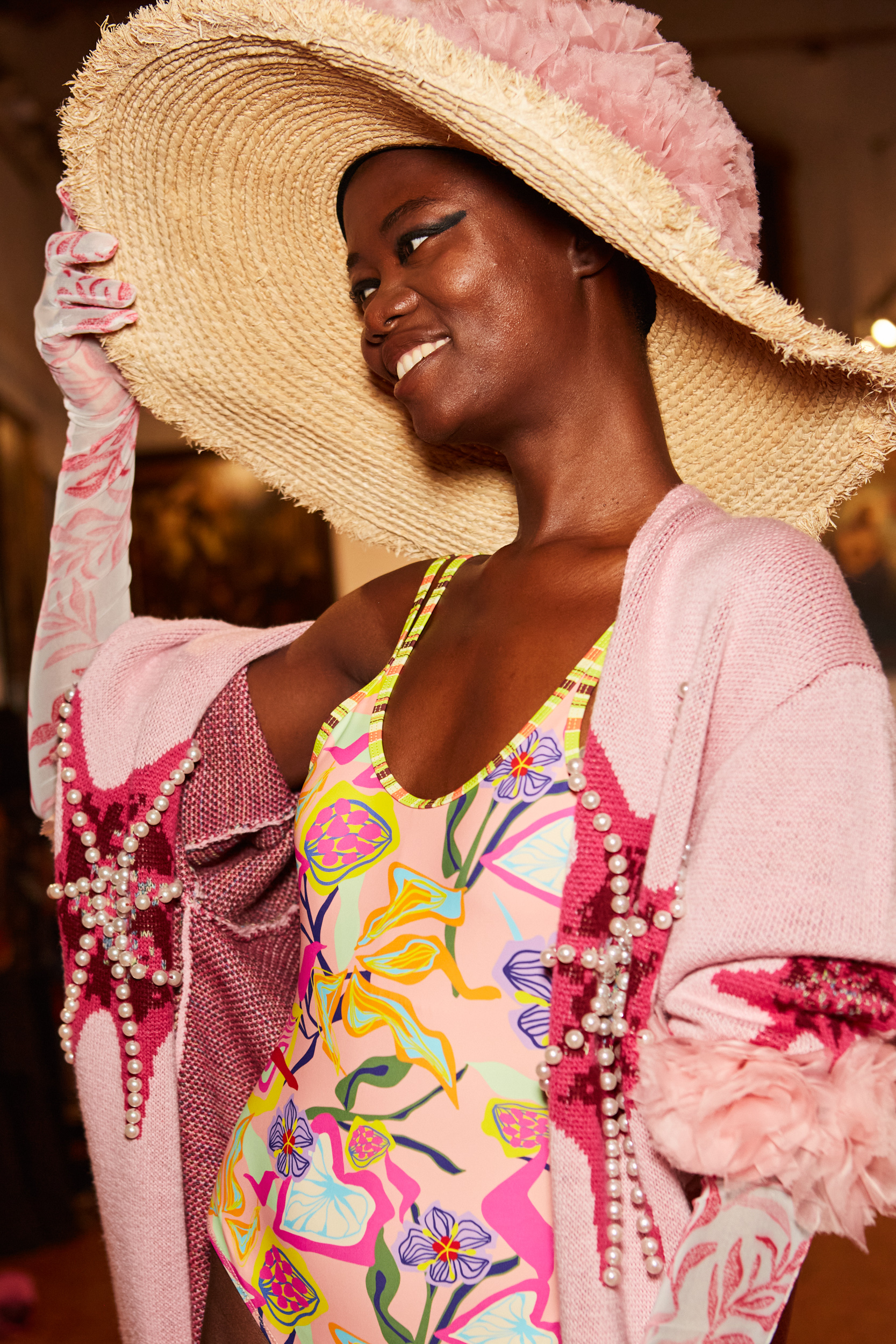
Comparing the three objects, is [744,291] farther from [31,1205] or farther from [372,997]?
[31,1205]

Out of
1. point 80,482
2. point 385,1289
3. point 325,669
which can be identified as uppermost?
point 80,482

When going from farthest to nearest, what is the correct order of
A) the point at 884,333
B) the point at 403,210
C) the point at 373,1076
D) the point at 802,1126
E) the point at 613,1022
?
the point at 884,333 → the point at 403,210 → the point at 373,1076 → the point at 613,1022 → the point at 802,1126

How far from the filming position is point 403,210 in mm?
977

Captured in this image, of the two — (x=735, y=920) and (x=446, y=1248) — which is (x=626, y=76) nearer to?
(x=735, y=920)

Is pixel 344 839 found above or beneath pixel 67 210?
beneath

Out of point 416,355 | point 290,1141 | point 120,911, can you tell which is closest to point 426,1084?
point 290,1141

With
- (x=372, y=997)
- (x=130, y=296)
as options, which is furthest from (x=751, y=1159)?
(x=130, y=296)

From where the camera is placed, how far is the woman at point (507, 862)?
687 millimetres

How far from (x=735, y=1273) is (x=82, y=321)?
998 mm

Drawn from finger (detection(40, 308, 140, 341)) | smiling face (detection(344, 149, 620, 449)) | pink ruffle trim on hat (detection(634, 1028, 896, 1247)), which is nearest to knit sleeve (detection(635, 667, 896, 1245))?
pink ruffle trim on hat (detection(634, 1028, 896, 1247))

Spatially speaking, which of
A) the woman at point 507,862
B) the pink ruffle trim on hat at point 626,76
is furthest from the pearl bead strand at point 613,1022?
the pink ruffle trim on hat at point 626,76

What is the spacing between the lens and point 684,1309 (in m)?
0.67

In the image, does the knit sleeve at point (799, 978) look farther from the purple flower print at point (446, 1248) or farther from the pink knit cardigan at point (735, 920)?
the purple flower print at point (446, 1248)

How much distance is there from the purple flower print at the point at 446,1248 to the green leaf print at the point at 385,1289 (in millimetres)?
13
